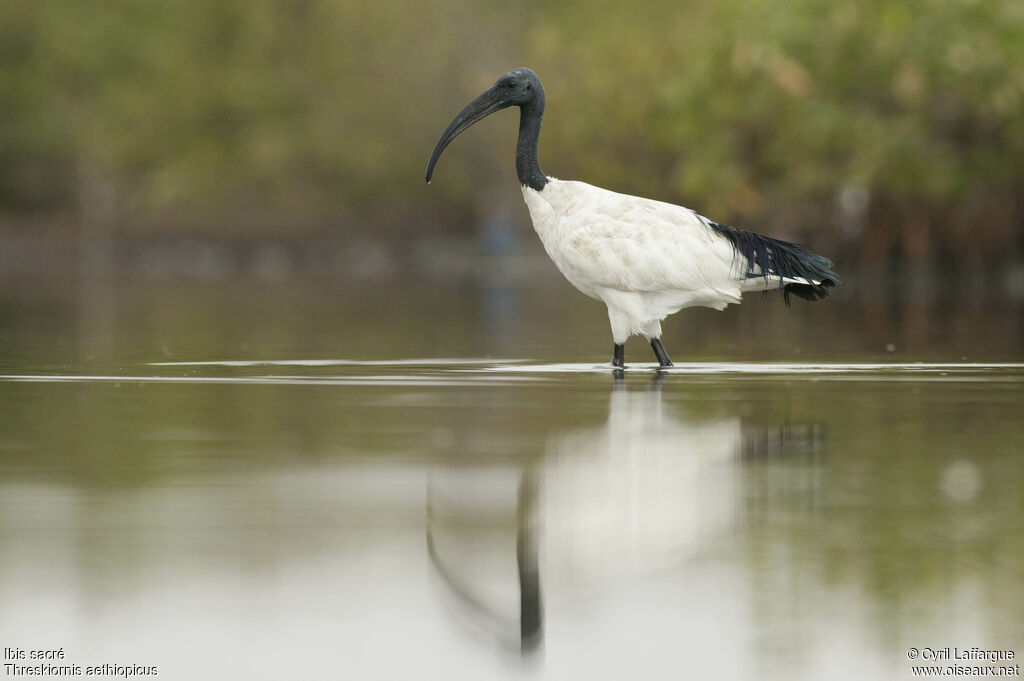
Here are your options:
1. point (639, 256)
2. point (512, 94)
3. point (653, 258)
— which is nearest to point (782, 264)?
point (653, 258)

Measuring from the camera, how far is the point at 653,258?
1390cm

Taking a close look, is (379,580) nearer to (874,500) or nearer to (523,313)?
(874,500)

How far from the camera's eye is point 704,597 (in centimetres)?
603

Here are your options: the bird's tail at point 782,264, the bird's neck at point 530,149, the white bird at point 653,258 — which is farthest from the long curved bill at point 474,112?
the bird's tail at point 782,264

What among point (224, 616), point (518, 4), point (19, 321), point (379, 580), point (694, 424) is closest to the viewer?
point (224, 616)

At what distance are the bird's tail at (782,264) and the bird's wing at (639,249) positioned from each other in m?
0.10

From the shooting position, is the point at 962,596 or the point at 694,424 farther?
the point at 694,424

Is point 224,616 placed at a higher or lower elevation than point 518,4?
lower

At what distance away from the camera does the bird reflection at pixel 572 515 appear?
6176mm

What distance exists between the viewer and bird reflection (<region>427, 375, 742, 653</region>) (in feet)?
20.3

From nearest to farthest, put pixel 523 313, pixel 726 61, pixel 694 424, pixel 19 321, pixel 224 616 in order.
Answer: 1. pixel 224 616
2. pixel 694 424
3. pixel 19 321
4. pixel 523 313
5. pixel 726 61

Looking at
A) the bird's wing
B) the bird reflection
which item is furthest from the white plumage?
the bird reflection

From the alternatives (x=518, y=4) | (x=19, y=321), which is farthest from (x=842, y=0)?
(x=518, y=4)

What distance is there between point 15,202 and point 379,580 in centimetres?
7805
